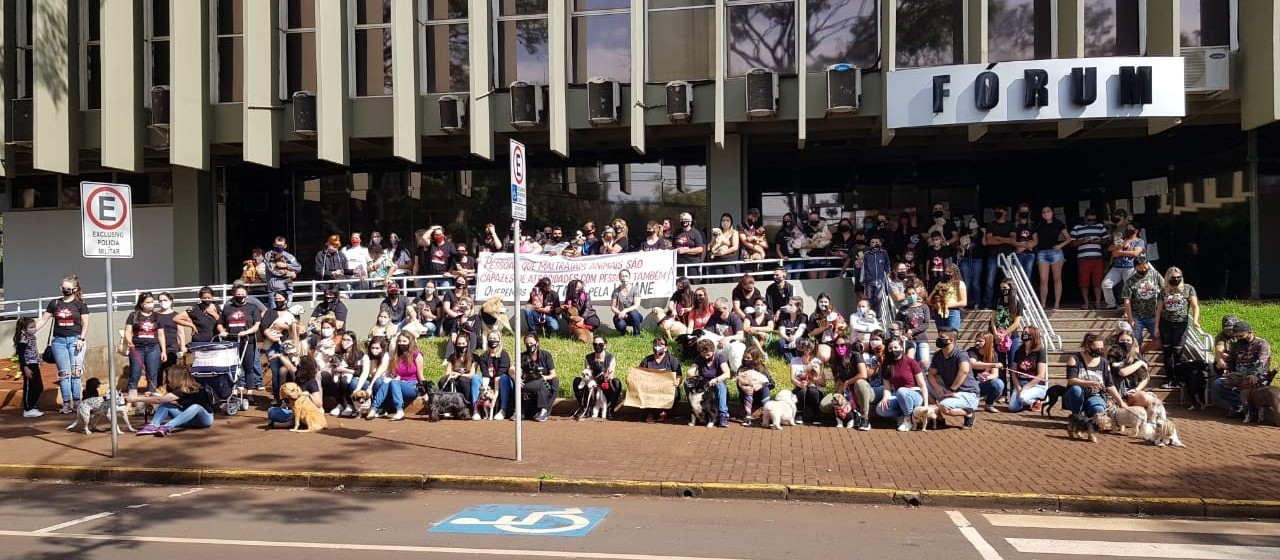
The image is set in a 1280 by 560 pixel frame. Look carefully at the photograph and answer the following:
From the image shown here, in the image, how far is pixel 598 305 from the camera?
16375 mm

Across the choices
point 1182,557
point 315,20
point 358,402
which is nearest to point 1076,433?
point 1182,557

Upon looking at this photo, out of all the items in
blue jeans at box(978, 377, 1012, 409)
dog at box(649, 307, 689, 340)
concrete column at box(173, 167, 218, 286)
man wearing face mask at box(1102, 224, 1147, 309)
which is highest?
concrete column at box(173, 167, 218, 286)

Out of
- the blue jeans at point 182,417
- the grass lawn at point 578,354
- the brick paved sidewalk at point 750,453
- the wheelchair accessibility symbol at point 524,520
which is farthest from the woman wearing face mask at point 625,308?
the wheelchair accessibility symbol at point 524,520

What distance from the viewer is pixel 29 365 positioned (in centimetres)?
1314

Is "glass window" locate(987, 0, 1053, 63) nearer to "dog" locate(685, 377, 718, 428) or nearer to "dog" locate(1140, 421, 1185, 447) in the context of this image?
"dog" locate(1140, 421, 1185, 447)

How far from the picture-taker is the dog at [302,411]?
1163cm

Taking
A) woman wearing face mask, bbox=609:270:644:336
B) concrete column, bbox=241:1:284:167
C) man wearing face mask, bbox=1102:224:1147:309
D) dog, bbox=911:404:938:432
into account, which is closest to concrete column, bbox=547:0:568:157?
woman wearing face mask, bbox=609:270:644:336

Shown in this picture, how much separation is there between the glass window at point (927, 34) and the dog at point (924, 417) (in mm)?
9724

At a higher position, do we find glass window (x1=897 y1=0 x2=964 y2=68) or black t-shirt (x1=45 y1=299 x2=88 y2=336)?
glass window (x1=897 y1=0 x2=964 y2=68)

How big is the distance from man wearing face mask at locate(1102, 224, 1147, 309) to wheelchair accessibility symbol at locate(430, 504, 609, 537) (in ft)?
37.1

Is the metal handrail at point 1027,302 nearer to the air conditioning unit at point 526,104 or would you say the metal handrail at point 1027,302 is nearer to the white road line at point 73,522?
the air conditioning unit at point 526,104

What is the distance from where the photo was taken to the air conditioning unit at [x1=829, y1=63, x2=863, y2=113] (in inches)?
700

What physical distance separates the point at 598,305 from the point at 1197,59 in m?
12.5

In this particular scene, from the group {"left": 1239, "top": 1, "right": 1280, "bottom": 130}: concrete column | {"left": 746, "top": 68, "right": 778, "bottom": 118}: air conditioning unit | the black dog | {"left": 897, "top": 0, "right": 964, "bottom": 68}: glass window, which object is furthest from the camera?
{"left": 897, "top": 0, "right": 964, "bottom": 68}: glass window
